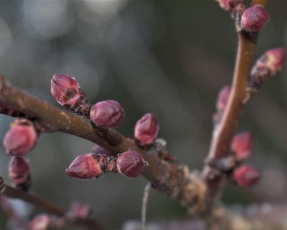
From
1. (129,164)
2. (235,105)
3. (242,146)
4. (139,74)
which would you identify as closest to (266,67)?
(235,105)

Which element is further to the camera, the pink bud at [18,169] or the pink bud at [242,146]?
the pink bud at [242,146]

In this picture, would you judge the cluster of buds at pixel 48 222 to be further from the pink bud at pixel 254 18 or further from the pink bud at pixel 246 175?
the pink bud at pixel 254 18

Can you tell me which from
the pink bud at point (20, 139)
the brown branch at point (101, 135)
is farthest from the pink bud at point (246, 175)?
the pink bud at point (20, 139)

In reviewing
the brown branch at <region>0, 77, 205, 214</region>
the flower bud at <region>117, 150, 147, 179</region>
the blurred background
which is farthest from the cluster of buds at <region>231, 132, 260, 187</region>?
the blurred background

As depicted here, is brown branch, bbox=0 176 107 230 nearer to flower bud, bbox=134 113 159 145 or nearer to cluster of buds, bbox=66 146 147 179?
cluster of buds, bbox=66 146 147 179

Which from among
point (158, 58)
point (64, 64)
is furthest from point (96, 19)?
point (158, 58)

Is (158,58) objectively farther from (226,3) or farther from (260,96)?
(226,3)

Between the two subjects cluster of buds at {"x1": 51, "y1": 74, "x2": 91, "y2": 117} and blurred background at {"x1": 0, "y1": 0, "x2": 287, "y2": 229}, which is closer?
cluster of buds at {"x1": 51, "y1": 74, "x2": 91, "y2": 117}
